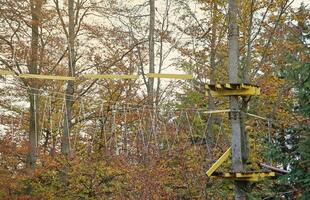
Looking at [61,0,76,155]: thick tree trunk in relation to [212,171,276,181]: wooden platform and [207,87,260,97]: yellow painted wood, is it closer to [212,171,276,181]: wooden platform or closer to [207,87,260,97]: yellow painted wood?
[207,87,260,97]: yellow painted wood

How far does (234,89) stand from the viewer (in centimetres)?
696

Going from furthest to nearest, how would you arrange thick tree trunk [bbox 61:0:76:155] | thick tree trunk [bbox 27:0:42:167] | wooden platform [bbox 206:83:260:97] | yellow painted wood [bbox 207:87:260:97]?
1. thick tree trunk [bbox 61:0:76:155]
2. thick tree trunk [bbox 27:0:42:167]
3. yellow painted wood [bbox 207:87:260:97]
4. wooden platform [bbox 206:83:260:97]

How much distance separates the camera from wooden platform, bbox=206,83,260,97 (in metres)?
6.80

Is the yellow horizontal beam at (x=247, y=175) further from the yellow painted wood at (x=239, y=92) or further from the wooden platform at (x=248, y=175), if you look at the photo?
the yellow painted wood at (x=239, y=92)

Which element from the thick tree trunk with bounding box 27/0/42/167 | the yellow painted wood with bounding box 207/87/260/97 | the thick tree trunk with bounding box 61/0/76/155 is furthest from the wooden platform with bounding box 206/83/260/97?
the thick tree trunk with bounding box 27/0/42/167

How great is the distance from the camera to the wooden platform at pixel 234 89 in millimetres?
6801

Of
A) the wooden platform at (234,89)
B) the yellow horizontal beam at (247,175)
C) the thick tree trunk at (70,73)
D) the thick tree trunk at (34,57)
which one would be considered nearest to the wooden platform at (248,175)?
the yellow horizontal beam at (247,175)

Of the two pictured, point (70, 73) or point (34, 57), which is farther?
point (70, 73)

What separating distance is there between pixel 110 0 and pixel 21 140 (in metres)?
4.63


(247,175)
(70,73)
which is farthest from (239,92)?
(70,73)

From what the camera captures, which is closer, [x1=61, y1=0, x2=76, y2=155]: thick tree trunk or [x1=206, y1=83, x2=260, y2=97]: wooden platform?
[x1=206, y1=83, x2=260, y2=97]: wooden platform

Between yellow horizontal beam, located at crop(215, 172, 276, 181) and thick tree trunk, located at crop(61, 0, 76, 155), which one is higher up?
thick tree trunk, located at crop(61, 0, 76, 155)

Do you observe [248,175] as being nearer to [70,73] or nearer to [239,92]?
[239,92]

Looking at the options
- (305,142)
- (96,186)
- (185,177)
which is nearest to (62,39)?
(96,186)
